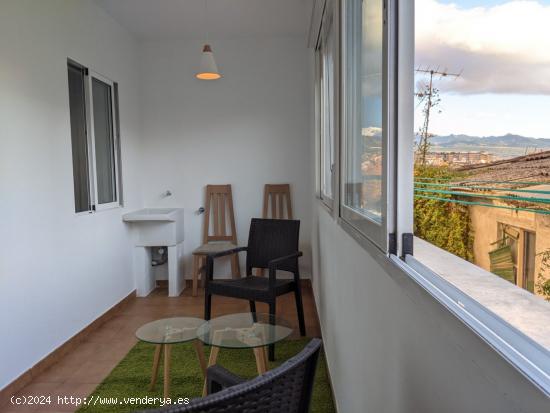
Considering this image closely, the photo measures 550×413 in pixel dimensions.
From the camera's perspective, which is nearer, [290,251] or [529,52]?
[529,52]

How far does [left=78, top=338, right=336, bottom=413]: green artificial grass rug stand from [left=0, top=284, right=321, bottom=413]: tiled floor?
Answer: 0.10m

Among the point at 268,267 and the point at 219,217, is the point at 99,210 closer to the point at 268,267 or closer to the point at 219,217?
the point at 219,217

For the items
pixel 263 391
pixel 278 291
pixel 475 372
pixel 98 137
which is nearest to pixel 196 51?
pixel 98 137

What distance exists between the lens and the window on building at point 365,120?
42.9 inches

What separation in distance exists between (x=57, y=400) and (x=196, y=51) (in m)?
3.73

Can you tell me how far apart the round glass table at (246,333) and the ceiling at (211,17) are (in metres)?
2.82

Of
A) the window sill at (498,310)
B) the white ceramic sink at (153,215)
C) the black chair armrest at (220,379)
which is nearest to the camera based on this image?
the window sill at (498,310)

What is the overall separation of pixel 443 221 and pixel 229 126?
417 cm

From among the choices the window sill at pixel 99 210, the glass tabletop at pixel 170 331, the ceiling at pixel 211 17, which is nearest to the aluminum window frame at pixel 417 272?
the glass tabletop at pixel 170 331

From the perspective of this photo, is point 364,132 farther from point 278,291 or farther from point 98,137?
point 98,137

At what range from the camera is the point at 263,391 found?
0.88 metres

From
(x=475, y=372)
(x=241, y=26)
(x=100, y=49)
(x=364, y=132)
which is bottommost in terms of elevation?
(x=475, y=372)

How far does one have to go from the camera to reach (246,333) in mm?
2207

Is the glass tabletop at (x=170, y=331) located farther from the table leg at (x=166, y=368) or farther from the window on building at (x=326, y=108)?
the window on building at (x=326, y=108)
